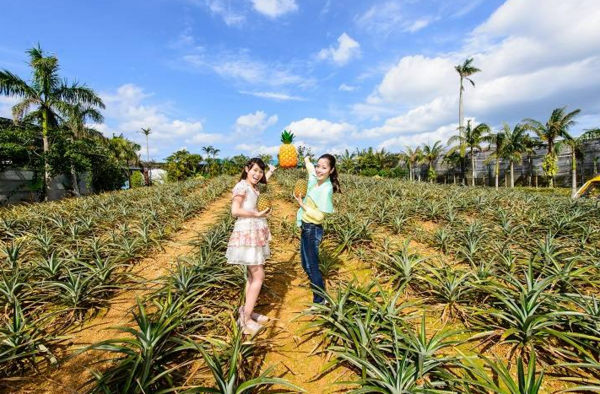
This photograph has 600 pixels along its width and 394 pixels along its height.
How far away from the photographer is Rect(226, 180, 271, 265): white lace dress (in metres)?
2.80

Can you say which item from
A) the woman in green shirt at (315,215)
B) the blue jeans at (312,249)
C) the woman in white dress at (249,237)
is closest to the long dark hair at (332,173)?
the woman in green shirt at (315,215)

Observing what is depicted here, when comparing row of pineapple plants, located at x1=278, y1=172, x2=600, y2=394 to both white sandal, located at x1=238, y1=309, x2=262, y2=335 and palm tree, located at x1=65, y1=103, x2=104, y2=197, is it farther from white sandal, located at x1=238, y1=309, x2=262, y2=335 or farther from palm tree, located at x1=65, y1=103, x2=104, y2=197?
palm tree, located at x1=65, y1=103, x2=104, y2=197

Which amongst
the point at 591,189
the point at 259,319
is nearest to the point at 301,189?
the point at 259,319

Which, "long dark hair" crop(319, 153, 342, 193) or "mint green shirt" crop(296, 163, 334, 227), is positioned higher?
"long dark hair" crop(319, 153, 342, 193)

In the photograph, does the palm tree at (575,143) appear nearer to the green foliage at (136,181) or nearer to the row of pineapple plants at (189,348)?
the row of pineapple plants at (189,348)

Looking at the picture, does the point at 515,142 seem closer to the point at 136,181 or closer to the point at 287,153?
the point at 287,153

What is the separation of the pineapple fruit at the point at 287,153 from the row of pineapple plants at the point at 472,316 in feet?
5.91

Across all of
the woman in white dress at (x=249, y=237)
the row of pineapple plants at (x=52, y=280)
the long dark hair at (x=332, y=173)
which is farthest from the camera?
the long dark hair at (x=332, y=173)

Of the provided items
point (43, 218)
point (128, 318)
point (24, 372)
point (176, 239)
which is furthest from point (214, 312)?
point (43, 218)

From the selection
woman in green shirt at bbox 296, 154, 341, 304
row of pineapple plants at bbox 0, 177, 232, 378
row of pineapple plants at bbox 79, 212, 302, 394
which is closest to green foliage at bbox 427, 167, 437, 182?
row of pineapple plants at bbox 0, 177, 232, 378

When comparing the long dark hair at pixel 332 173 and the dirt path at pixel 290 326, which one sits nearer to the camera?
the dirt path at pixel 290 326

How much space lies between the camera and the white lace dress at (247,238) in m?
2.80

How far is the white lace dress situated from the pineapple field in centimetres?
25

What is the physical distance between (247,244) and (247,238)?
0.20 feet
